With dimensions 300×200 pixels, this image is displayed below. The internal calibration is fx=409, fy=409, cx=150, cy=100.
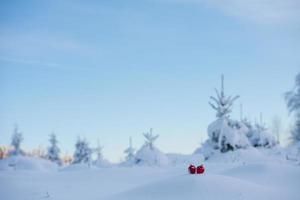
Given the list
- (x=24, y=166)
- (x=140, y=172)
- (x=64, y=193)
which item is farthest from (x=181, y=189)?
(x=24, y=166)

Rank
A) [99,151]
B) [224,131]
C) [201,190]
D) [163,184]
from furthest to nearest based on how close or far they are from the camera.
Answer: [99,151], [224,131], [163,184], [201,190]

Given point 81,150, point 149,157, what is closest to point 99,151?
point 81,150

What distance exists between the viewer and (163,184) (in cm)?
1238

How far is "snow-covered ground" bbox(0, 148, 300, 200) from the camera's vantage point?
11.6m

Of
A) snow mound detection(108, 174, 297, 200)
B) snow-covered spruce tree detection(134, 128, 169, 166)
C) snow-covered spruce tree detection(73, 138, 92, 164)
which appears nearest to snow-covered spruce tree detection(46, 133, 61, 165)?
snow-covered spruce tree detection(73, 138, 92, 164)

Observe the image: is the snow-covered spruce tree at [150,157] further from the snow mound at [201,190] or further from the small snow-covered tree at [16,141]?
the small snow-covered tree at [16,141]

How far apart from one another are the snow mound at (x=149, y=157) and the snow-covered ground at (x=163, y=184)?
10.5m

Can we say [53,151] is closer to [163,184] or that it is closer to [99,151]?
[99,151]

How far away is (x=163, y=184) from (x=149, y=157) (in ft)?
63.8

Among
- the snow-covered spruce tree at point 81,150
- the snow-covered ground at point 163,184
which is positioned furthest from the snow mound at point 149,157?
the snow-covered spruce tree at point 81,150

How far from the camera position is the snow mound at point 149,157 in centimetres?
3131

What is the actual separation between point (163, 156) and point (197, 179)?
20.2 metres

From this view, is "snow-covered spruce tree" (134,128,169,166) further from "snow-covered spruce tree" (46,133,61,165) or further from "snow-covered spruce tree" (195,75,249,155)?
"snow-covered spruce tree" (46,133,61,165)

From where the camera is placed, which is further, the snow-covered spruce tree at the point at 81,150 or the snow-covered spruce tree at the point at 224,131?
the snow-covered spruce tree at the point at 81,150
